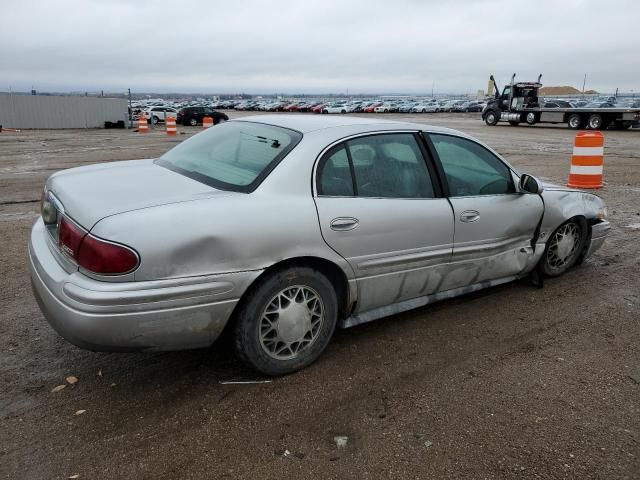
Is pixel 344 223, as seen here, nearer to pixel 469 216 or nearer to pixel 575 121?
pixel 469 216

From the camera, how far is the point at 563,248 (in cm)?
488

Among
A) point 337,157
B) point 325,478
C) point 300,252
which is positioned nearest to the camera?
point 325,478

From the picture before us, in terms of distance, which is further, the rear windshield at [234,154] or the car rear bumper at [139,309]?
the rear windshield at [234,154]

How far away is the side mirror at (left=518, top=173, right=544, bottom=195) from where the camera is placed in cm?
421

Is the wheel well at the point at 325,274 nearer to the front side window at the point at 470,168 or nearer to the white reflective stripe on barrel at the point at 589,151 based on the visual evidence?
the front side window at the point at 470,168

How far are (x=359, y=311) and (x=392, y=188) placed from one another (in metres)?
0.84

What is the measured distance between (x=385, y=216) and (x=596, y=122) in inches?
1243

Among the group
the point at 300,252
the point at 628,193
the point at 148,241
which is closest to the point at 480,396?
the point at 300,252

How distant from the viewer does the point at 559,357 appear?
3.56 meters

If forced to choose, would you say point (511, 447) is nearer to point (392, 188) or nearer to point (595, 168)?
point (392, 188)

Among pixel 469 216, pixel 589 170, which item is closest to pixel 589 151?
pixel 589 170

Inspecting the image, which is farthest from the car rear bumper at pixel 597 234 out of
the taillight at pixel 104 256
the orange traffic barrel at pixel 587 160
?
the orange traffic barrel at pixel 587 160

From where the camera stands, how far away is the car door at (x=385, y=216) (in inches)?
130

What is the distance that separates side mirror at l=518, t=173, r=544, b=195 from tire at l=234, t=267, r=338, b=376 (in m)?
1.92
